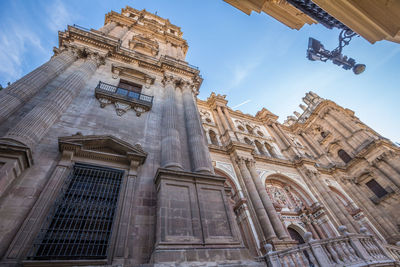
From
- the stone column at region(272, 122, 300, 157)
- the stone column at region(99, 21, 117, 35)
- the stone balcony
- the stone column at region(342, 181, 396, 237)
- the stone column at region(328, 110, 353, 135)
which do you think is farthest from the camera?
the stone column at region(328, 110, 353, 135)

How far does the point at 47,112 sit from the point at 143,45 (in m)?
12.9

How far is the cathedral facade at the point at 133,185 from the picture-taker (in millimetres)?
4891

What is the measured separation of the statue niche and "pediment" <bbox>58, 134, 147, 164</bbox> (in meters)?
12.8

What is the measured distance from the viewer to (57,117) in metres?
7.57

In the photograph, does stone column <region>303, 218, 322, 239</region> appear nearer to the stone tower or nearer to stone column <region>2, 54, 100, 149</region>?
the stone tower

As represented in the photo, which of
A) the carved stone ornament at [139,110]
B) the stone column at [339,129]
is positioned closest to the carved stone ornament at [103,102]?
the carved stone ornament at [139,110]

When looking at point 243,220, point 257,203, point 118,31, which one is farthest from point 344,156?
point 118,31

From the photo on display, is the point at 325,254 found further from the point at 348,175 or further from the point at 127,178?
the point at 348,175

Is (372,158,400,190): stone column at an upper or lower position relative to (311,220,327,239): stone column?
upper

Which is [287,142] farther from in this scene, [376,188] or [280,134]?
[376,188]

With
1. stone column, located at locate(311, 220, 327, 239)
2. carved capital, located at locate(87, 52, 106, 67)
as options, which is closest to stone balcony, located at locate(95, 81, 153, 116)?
carved capital, located at locate(87, 52, 106, 67)

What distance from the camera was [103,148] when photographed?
24.5ft

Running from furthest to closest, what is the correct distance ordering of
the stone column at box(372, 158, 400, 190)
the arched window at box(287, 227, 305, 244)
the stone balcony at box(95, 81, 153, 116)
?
the stone column at box(372, 158, 400, 190), the arched window at box(287, 227, 305, 244), the stone balcony at box(95, 81, 153, 116)

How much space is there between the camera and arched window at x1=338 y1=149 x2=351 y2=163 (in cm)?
2485
